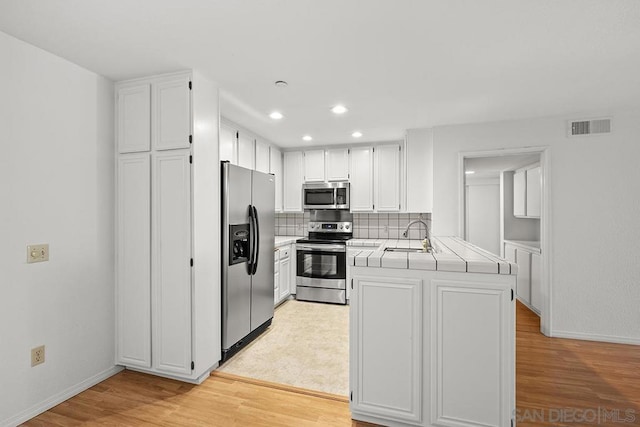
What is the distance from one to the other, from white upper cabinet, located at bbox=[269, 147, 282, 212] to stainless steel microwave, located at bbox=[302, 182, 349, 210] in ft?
1.33

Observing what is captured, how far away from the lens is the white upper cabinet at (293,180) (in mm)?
4961

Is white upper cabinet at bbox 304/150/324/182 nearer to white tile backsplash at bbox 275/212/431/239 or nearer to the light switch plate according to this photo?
white tile backsplash at bbox 275/212/431/239

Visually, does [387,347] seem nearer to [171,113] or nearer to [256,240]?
[256,240]

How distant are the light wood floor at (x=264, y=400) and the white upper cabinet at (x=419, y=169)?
2.08 m

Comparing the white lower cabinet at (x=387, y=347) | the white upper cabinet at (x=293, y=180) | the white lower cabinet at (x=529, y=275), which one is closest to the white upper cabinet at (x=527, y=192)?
the white lower cabinet at (x=529, y=275)

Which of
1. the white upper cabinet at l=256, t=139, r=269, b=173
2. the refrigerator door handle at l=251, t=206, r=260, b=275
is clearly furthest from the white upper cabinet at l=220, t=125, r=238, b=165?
the refrigerator door handle at l=251, t=206, r=260, b=275

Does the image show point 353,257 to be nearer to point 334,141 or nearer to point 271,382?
point 271,382

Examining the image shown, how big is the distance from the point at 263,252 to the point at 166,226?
116cm

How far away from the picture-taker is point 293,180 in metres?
4.99

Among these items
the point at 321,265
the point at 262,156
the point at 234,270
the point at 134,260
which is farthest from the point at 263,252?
the point at 262,156

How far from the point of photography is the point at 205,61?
2193mm

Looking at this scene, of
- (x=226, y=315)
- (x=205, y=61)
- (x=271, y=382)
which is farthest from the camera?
(x=226, y=315)

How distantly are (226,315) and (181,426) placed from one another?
0.90 m

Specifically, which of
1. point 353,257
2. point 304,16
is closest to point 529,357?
point 353,257
